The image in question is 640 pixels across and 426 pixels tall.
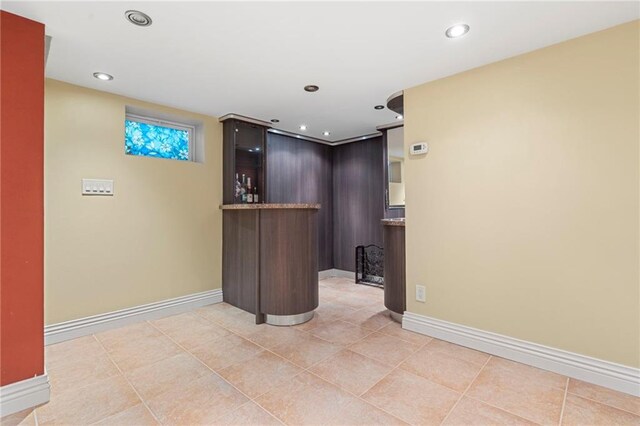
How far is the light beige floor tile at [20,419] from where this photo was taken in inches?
62.0

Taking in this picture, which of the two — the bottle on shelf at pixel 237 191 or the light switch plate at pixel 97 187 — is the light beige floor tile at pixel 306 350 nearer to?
the bottle on shelf at pixel 237 191

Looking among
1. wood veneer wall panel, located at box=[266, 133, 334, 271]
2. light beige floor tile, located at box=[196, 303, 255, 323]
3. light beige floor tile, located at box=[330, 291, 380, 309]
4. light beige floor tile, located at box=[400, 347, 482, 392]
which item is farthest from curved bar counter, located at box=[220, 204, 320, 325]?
wood veneer wall panel, located at box=[266, 133, 334, 271]

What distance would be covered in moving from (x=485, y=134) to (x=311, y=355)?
2145 mm

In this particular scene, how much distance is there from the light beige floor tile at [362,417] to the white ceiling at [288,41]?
2205mm

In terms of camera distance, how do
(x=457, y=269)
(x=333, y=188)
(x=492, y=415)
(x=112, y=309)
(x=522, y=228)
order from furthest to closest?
(x=333, y=188) < (x=112, y=309) < (x=457, y=269) < (x=522, y=228) < (x=492, y=415)

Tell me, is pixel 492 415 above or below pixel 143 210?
below

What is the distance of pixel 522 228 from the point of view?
2.21 m

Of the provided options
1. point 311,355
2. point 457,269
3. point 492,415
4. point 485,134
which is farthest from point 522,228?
point 311,355

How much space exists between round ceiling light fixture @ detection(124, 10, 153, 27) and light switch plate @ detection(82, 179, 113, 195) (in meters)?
1.58

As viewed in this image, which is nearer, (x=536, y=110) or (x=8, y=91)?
(x=8, y=91)

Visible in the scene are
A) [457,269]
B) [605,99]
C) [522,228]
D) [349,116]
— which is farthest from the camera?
[349,116]

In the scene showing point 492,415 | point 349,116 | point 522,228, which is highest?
point 349,116

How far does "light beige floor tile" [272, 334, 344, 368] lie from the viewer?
7.28ft

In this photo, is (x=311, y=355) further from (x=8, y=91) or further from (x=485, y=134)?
(x=8, y=91)
